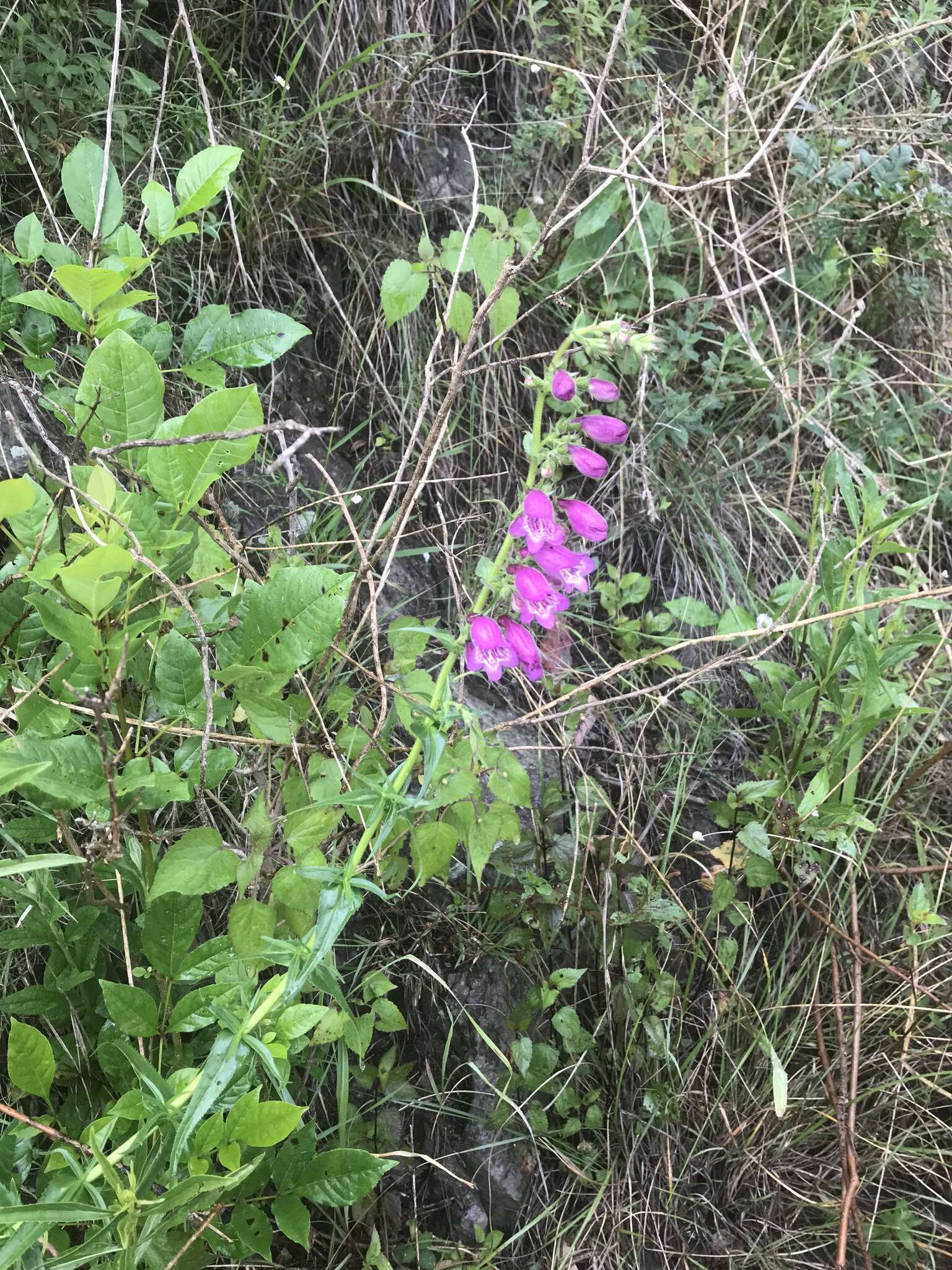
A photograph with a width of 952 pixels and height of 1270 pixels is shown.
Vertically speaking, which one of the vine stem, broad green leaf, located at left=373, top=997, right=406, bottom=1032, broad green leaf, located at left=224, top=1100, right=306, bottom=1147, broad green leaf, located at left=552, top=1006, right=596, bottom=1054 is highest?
the vine stem

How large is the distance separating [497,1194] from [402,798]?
101 cm

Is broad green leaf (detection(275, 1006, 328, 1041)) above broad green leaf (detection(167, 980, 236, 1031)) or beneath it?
above

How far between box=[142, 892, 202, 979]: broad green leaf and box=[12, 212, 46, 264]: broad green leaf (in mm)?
907

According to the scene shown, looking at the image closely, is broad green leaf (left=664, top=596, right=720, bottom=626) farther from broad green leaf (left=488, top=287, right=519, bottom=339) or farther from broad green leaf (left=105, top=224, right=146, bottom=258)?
broad green leaf (left=105, top=224, right=146, bottom=258)

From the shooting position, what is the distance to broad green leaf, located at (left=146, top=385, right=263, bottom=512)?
3.49 ft

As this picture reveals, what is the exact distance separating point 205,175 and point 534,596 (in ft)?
2.46

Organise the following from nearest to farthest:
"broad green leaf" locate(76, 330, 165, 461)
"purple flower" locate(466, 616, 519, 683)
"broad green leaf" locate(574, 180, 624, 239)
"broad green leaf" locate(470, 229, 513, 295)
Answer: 1. "broad green leaf" locate(76, 330, 165, 461)
2. "purple flower" locate(466, 616, 519, 683)
3. "broad green leaf" locate(470, 229, 513, 295)
4. "broad green leaf" locate(574, 180, 624, 239)

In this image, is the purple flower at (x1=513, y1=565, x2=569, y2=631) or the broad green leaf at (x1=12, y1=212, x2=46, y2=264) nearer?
the broad green leaf at (x1=12, y1=212, x2=46, y2=264)

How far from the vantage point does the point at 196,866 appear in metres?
1.10

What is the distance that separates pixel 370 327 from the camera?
221cm

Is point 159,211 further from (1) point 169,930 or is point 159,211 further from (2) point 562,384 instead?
(1) point 169,930

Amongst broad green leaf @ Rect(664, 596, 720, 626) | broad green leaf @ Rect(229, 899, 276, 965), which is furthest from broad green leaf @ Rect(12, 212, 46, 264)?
broad green leaf @ Rect(664, 596, 720, 626)

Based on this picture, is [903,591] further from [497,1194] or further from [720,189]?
[497,1194]

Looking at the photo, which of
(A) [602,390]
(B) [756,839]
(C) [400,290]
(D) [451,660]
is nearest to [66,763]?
(D) [451,660]
